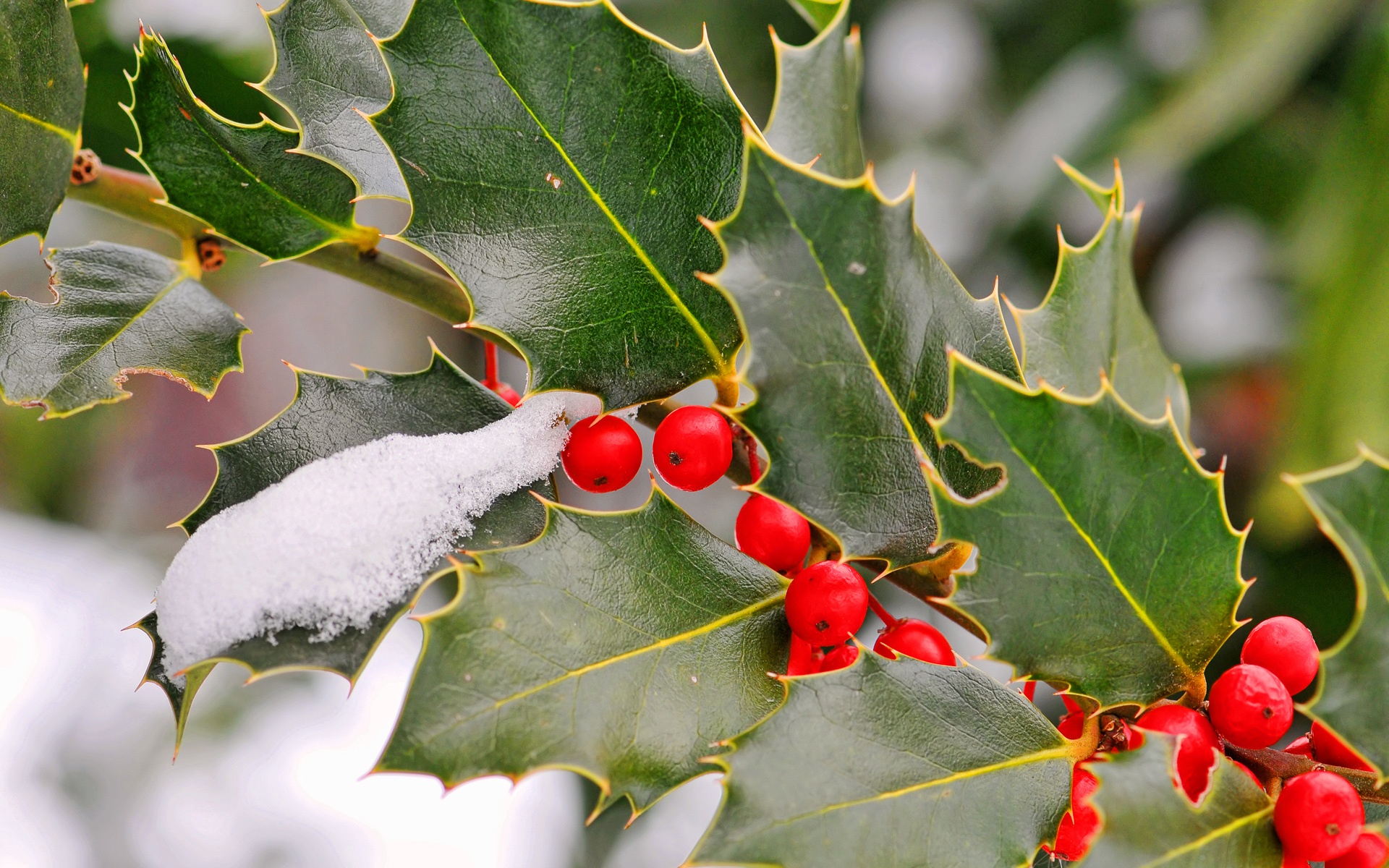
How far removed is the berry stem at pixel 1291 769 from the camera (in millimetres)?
502

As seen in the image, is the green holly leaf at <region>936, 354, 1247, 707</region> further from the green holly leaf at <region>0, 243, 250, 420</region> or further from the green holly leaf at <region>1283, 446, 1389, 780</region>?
the green holly leaf at <region>0, 243, 250, 420</region>

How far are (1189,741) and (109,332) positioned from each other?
2.18 feet

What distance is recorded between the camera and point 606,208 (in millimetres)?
527

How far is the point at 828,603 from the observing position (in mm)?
522

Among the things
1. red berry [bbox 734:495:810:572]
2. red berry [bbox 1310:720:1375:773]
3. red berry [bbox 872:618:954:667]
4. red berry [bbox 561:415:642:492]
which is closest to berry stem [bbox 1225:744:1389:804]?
red berry [bbox 1310:720:1375:773]

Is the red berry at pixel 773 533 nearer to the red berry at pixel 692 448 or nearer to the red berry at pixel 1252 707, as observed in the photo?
the red berry at pixel 692 448

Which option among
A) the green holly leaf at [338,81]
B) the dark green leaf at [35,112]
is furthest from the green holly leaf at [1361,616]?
the dark green leaf at [35,112]

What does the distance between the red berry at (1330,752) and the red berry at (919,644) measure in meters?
0.19

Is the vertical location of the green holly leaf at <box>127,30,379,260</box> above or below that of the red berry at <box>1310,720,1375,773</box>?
above

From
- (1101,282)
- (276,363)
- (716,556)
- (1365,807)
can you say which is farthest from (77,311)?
(276,363)

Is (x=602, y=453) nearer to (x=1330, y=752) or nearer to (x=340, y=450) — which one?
(x=340, y=450)

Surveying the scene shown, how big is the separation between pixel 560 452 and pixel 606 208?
141mm

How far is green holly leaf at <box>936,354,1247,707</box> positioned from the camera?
0.47 meters

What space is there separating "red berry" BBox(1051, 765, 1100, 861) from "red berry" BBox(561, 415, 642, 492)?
0.29 meters
